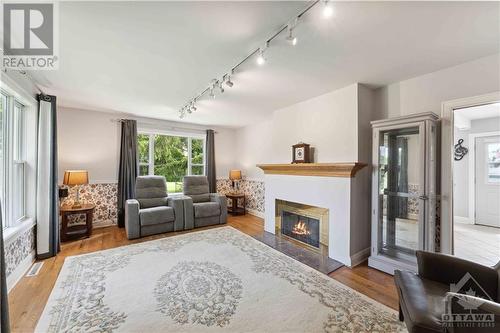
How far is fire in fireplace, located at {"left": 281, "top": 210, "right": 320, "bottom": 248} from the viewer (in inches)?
132

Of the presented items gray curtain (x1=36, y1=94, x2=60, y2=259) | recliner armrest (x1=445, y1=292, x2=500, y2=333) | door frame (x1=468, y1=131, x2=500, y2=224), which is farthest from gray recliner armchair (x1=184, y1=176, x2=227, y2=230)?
door frame (x1=468, y1=131, x2=500, y2=224)

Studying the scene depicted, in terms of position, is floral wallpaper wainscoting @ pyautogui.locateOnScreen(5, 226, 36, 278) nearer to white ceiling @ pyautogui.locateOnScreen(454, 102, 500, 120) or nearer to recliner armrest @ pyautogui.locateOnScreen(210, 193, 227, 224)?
recliner armrest @ pyautogui.locateOnScreen(210, 193, 227, 224)

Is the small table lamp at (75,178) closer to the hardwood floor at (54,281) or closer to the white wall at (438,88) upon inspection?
the hardwood floor at (54,281)

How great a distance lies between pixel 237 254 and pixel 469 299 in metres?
2.36

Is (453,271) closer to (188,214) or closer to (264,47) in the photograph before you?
(264,47)

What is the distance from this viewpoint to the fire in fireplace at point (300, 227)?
11.0 ft

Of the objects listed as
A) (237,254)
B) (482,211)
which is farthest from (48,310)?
(482,211)

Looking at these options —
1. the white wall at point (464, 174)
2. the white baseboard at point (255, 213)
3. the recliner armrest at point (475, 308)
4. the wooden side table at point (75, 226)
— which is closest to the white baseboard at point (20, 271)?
the wooden side table at point (75, 226)

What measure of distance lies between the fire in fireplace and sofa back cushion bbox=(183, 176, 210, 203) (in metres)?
1.96

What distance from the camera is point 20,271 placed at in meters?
2.46

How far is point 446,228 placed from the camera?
2.42 meters

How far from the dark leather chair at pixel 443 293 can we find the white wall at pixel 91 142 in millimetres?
5108

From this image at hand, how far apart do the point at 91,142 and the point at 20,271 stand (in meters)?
2.61

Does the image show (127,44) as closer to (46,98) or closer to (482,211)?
(46,98)
